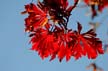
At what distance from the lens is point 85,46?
3.05 feet

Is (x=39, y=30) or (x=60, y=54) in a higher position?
(x=39, y=30)

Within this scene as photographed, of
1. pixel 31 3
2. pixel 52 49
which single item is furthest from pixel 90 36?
pixel 31 3

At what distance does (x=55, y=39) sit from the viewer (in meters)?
0.96

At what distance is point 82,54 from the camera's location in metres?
0.92

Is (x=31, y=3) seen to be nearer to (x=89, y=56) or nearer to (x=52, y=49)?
(x=52, y=49)

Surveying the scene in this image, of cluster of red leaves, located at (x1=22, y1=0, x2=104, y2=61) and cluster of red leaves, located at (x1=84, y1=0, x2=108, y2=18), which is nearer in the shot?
cluster of red leaves, located at (x1=84, y1=0, x2=108, y2=18)

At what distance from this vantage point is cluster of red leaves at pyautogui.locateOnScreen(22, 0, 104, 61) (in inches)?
35.8

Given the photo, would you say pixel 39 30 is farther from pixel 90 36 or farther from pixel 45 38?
pixel 90 36

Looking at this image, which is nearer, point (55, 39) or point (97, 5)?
point (97, 5)

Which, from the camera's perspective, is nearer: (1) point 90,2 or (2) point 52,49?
(1) point 90,2

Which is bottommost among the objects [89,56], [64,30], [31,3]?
[89,56]

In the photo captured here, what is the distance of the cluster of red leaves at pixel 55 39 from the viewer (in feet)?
2.98

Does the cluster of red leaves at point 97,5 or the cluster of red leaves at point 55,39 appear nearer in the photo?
the cluster of red leaves at point 97,5

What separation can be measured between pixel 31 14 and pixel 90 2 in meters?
0.33
